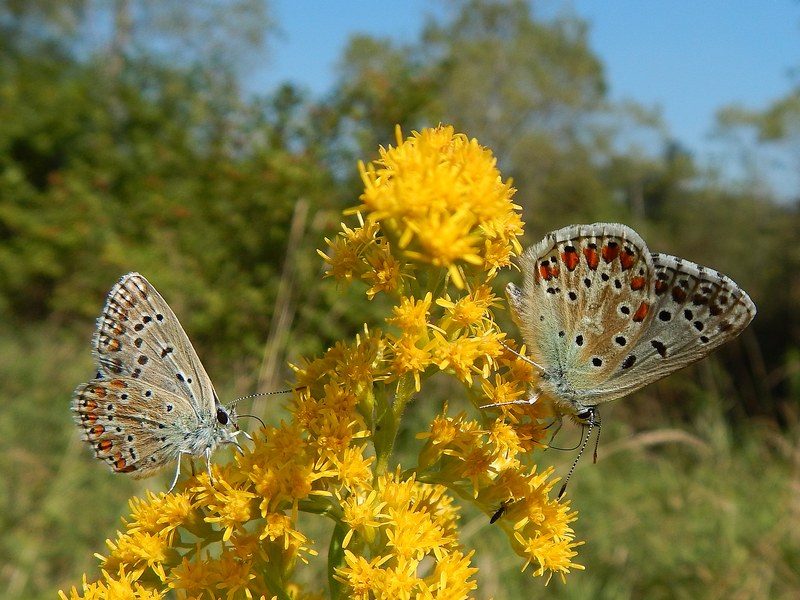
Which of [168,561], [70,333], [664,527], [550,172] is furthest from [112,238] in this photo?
[550,172]

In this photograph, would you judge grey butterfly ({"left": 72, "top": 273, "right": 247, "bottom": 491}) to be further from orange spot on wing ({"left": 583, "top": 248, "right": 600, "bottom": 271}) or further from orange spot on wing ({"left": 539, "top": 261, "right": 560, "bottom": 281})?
orange spot on wing ({"left": 583, "top": 248, "right": 600, "bottom": 271})

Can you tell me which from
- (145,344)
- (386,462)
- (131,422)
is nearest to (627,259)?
(386,462)

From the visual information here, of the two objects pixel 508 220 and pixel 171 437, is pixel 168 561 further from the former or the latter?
pixel 508 220

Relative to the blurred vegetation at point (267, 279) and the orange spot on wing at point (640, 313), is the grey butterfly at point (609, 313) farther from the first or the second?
the blurred vegetation at point (267, 279)

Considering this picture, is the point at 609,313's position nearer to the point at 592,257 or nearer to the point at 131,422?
the point at 592,257

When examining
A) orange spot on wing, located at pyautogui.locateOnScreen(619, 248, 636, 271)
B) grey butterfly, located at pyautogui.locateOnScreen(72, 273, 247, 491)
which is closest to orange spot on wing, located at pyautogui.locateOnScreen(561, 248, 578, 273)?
orange spot on wing, located at pyautogui.locateOnScreen(619, 248, 636, 271)
